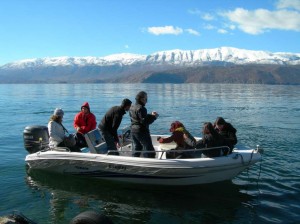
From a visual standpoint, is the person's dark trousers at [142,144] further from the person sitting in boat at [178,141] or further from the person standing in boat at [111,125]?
the person standing in boat at [111,125]

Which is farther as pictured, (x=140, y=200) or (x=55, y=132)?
(x=55, y=132)

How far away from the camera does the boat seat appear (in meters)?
10.3

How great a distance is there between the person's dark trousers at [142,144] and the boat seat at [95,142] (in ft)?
3.28

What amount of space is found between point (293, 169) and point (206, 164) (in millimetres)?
3923

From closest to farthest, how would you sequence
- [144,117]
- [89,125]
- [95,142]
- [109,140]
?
[144,117] < [109,140] < [95,142] < [89,125]

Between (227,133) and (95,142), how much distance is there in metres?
3.64

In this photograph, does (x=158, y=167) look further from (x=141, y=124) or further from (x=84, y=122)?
(x=84, y=122)

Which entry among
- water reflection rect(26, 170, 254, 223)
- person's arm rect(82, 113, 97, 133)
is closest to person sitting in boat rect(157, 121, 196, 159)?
water reflection rect(26, 170, 254, 223)

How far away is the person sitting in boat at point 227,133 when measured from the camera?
974 centimetres

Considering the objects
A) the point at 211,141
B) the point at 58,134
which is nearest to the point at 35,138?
the point at 58,134

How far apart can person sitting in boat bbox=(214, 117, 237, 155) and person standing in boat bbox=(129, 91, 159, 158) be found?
1773 millimetres

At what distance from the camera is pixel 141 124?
30.9 feet

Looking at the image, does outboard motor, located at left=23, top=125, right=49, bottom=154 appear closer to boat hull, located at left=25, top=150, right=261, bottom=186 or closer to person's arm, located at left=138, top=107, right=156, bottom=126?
boat hull, located at left=25, top=150, right=261, bottom=186

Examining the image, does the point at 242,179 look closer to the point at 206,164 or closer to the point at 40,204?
the point at 206,164
